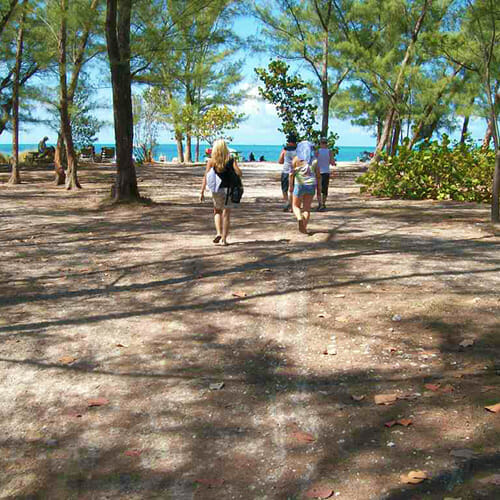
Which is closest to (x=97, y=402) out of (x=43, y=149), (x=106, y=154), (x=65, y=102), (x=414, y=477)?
(x=414, y=477)

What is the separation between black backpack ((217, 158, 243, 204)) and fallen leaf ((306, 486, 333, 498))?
6.86 meters

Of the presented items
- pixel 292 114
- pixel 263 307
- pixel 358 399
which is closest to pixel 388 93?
pixel 292 114

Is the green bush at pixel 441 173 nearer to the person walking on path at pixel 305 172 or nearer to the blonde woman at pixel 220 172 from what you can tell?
the person walking on path at pixel 305 172

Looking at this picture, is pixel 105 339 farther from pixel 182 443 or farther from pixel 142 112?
pixel 142 112

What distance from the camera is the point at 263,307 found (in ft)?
22.9

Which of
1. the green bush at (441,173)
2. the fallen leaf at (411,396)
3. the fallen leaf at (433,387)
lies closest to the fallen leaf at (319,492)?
the fallen leaf at (411,396)

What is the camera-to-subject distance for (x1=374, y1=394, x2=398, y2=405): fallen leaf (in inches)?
180

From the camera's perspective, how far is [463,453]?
3801 millimetres

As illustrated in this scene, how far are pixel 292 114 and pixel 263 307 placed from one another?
77.0 ft

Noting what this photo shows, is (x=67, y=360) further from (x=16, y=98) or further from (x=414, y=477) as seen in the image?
(x=16, y=98)

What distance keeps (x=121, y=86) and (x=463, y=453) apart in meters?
13.6

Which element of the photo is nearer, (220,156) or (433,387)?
(433,387)

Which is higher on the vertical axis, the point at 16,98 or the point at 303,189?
the point at 16,98

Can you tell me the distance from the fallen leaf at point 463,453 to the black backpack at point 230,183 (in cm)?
673
